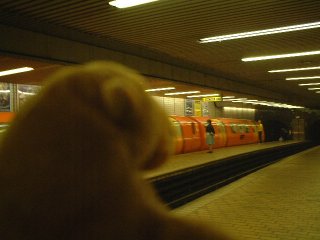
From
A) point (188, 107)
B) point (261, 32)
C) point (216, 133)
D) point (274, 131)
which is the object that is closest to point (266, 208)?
point (261, 32)

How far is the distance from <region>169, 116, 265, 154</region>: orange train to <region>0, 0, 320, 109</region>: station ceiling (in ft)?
12.1

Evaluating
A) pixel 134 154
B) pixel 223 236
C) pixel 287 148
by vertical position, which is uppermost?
pixel 134 154

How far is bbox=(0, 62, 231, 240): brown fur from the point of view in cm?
70

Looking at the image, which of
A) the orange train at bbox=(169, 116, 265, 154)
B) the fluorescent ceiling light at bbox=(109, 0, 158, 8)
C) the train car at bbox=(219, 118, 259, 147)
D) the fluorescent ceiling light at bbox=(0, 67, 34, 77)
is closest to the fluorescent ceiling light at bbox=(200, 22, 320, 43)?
the fluorescent ceiling light at bbox=(109, 0, 158, 8)

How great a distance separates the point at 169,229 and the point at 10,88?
15.5 m

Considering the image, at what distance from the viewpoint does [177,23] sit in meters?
7.07

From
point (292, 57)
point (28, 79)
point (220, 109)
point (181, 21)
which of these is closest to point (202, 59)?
point (292, 57)

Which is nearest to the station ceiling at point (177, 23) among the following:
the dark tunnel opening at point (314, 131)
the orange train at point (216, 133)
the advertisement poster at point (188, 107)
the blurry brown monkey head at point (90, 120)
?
the orange train at point (216, 133)

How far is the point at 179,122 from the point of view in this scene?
49.6 ft

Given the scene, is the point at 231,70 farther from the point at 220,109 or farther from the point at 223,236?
the point at 220,109

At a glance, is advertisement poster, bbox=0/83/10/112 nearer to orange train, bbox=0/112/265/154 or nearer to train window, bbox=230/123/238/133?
orange train, bbox=0/112/265/154

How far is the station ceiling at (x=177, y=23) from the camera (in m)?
6.05

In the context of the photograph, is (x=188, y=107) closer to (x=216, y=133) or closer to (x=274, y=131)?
(x=216, y=133)

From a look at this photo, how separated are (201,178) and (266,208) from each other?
4.73 metres
